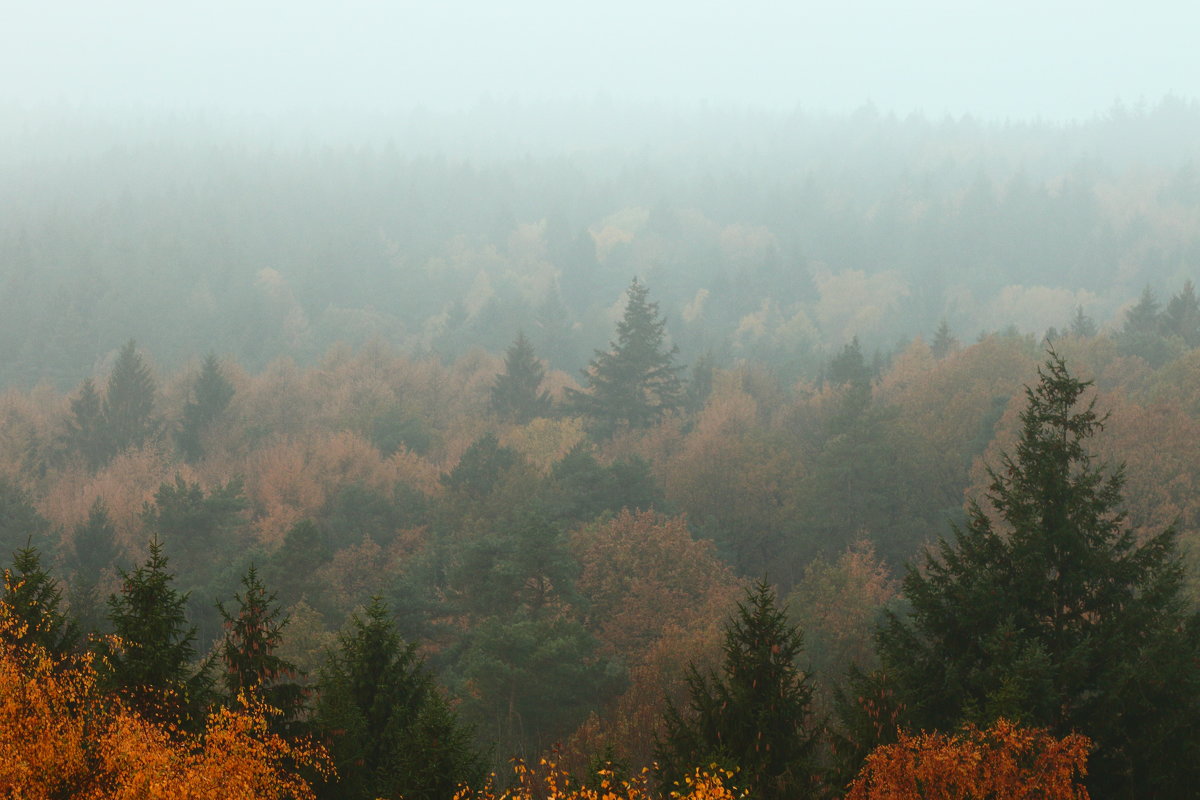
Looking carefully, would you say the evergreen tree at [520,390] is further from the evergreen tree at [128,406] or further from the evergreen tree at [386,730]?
the evergreen tree at [386,730]

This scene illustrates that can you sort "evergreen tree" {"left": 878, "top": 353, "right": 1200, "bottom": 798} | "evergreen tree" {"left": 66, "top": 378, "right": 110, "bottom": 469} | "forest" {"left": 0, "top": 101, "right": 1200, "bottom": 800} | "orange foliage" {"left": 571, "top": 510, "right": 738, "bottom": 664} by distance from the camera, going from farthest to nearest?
"evergreen tree" {"left": 66, "top": 378, "right": 110, "bottom": 469} < "orange foliage" {"left": 571, "top": 510, "right": 738, "bottom": 664} < "evergreen tree" {"left": 878, "top": 353, "right": 1200, "bottom": 798} < "forest" {"left": 0, "top": 101, "right": 1200, "bottom": 800}

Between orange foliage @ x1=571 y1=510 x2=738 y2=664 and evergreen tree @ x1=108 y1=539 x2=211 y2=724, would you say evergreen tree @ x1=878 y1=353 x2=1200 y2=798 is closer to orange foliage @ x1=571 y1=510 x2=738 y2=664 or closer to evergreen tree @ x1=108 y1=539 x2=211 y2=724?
evergreen tree @ x1=108 y1=539 x2=211 y2=724

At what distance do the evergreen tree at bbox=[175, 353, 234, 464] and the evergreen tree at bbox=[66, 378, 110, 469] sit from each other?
4.49 meters

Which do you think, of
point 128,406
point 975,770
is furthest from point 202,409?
point 975,770

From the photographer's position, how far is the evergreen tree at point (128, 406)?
6862cm

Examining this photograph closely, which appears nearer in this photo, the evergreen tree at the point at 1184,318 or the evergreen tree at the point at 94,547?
the evergreen tree at the point at 94,547

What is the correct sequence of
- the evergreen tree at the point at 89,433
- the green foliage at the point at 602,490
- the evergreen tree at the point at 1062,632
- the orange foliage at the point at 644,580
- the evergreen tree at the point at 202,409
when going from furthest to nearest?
the evergreen tree at the point at 202,409 → the evergreen tree at the point at 89,433 → the green foliage at the point at 602,490 → the orange foliage at the point at 644,580 → the evergreen tree at the point at 1062,632

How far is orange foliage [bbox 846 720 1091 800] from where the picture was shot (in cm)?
1592

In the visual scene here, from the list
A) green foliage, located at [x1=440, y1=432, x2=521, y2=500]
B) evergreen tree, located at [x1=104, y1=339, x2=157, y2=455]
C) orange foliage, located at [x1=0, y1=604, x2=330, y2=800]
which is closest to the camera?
orange foliage, located at [x1=0, y1=604, x2=330, y2=800]

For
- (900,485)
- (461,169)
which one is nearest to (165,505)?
(900,485)

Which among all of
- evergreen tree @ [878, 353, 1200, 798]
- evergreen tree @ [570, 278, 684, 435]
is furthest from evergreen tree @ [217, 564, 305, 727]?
evergreen tree @ [570, 278, 684, 435]

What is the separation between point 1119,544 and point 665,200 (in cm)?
13231

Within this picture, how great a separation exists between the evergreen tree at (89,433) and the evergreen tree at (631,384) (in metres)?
29.8

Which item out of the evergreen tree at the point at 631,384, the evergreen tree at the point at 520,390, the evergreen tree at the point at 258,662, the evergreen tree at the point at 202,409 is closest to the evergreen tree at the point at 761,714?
the evergreen tree at the point at 258,662
